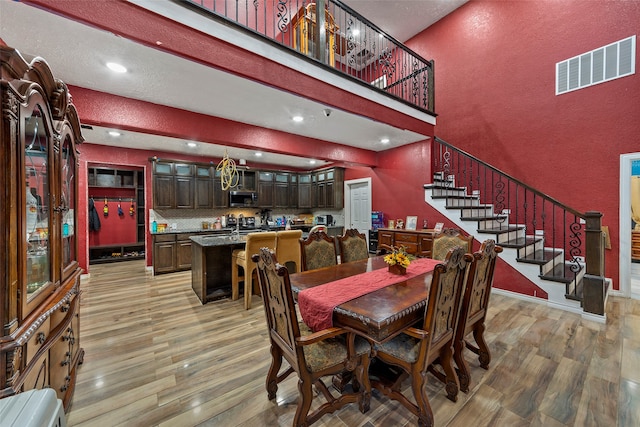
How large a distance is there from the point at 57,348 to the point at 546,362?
11.6 ft

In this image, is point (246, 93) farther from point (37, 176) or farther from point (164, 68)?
point (37, 176)

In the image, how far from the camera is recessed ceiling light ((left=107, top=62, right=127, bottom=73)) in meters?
2.28

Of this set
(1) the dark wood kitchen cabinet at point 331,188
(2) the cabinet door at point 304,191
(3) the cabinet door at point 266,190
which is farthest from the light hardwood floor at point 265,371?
(2) the cabinet door at point 304,191

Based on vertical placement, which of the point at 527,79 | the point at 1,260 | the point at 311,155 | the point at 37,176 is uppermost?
the point at 527,79

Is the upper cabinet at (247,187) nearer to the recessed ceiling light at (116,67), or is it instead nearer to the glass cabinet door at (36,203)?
the recessed ceiling light at (116,67)

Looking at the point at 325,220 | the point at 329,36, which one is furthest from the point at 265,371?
the point at 325,220

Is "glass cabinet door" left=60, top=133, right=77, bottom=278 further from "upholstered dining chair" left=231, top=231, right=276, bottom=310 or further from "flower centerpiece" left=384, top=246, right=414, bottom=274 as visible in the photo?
"flower centerpiece" left=384, top=246, right=414, bottom=274

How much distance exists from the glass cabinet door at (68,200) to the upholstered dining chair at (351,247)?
2.35 m

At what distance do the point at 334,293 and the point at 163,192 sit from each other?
5.17m

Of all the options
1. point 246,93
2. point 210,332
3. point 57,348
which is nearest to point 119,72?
point 246,93

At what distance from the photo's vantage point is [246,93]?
2.89 metres

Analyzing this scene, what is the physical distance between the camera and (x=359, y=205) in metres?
6.80

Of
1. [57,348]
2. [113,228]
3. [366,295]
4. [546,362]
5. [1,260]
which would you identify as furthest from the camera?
[113,228]

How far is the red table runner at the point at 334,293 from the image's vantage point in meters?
1.55
